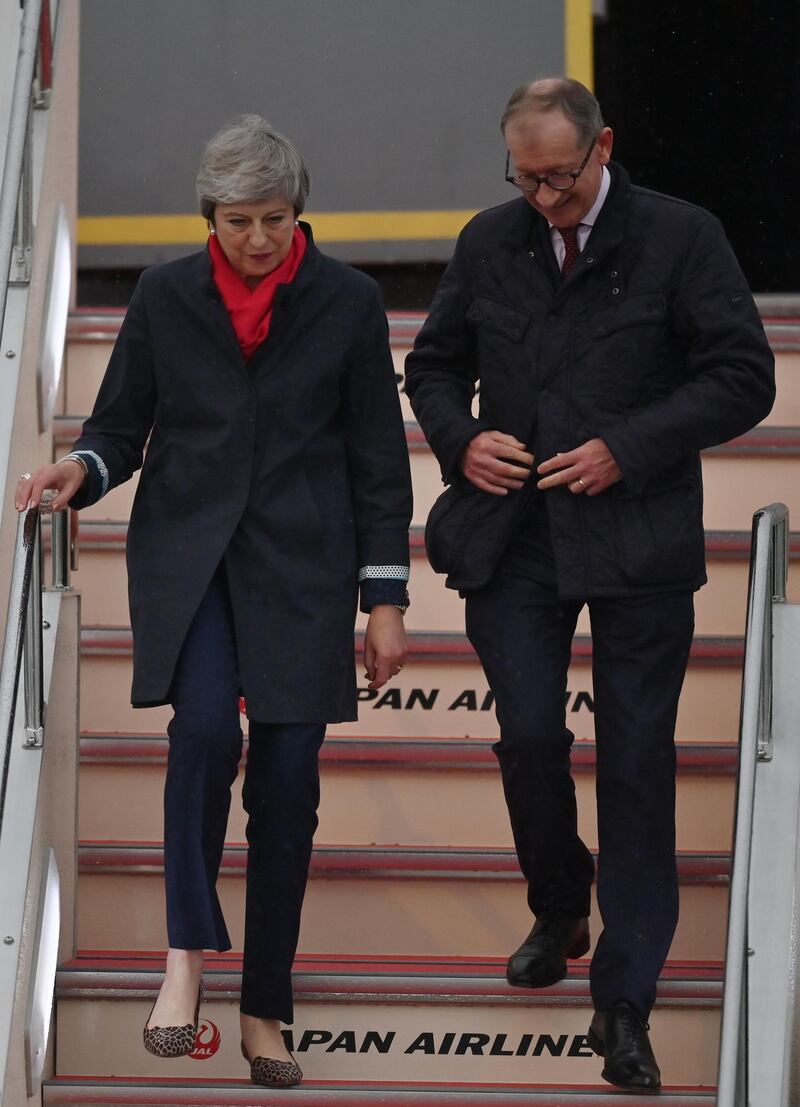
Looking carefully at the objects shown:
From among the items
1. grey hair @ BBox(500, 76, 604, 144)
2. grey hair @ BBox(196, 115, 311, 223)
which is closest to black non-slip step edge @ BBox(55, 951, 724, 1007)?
grey hair @ BBox(196, 115, 311, 223)

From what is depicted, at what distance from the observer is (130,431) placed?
3.04 meters

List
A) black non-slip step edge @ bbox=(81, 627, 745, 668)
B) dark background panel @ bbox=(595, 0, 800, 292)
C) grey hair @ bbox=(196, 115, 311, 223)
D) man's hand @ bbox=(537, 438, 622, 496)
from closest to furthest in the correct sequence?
grey hair @ bbox=(196, 115, 311, 223)
man's hand @ bbox=(537, 438, 622, 496)
black non-slip step edge @ bbox=(81, 627, 745, 668)
dark background panel @ bbox=(595, 0, 800, 292)

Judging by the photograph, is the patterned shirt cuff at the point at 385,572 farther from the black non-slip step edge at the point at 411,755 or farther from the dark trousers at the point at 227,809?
the black non-slip step edge at the point at 411,755

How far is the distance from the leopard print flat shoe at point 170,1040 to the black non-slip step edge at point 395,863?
799 mm

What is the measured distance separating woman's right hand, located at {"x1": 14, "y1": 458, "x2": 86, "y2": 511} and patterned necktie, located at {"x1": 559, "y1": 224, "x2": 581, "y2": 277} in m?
0.90

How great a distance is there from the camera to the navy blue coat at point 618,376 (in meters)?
2.91

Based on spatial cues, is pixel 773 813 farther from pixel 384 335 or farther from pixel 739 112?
pixel 739 112

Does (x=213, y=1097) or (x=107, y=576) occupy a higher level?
(x=107, y=576)

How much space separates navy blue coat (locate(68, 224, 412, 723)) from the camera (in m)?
2.94

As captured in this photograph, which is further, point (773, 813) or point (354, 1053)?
point (354, 1053)

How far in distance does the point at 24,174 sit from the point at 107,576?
96 centimetres

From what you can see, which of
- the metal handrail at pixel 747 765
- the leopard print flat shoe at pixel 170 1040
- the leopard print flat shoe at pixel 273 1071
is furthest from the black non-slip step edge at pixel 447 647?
the leopard print flat shoe at pixel 170 1040

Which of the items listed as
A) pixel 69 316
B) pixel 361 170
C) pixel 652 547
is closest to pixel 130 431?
pixel 652 547

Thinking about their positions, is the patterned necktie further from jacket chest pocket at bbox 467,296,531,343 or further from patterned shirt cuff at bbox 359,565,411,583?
patterned shirt cuff at bbox 359,565,411,583
